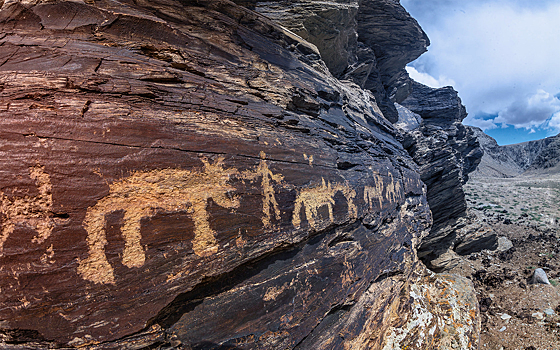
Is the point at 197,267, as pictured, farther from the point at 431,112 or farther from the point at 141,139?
the point at 431,112

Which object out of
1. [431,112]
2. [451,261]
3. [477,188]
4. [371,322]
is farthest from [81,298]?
[477,188]

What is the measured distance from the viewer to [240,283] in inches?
160

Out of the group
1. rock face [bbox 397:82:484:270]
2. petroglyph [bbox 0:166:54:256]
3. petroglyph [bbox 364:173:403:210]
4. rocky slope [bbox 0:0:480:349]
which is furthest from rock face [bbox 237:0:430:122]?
petroglyph [bbox 0:166:54:256]

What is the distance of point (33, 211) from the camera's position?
2932 mm

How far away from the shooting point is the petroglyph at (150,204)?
3100 millimetres

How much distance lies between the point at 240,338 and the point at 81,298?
2299mm

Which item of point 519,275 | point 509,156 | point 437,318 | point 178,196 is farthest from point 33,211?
point 509,156

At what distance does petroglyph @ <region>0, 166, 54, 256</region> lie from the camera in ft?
9.32

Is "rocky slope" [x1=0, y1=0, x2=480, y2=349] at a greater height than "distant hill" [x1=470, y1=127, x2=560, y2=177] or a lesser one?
lesser

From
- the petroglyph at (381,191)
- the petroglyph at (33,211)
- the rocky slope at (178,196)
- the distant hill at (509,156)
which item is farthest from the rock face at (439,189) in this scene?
the distant hill at (509,156)

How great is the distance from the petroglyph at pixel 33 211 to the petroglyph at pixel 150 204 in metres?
0.43

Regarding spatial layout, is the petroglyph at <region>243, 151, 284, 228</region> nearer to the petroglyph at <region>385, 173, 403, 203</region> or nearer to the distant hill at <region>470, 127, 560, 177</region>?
the petroglyph at <region>385, 173, 403, 203</region>

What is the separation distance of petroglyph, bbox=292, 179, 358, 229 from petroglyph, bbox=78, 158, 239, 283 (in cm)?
143

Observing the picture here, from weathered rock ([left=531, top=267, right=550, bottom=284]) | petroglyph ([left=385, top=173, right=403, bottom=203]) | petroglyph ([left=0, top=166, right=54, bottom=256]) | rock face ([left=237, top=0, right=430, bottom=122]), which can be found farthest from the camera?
weathered rock ([left=531, top=267, right=550, bottom=284])
